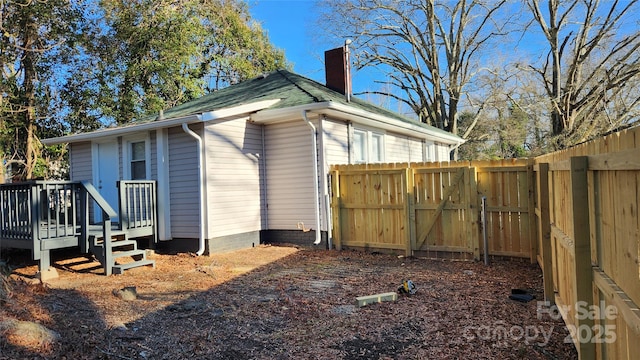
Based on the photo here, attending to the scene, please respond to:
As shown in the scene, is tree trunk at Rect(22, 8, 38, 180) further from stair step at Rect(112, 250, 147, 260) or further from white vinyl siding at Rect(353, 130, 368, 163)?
white vinyl siding at Rect(353, 130, 368, 163)

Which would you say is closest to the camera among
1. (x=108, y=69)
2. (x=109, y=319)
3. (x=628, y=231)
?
(x=628, y=231)

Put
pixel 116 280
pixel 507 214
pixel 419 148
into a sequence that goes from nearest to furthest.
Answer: pixel 116 280
pixel 507 214
pixel 419 148

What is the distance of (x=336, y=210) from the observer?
8.86m

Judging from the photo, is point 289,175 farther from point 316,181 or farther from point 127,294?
point 127,294

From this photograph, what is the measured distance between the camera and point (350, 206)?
870cm

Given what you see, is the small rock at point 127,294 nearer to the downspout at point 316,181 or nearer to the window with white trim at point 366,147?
the downspout at point 316,181

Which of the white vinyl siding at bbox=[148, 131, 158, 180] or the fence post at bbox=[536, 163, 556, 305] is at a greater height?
the white vinyl siding at bbox=[148, 131, 158, 180]

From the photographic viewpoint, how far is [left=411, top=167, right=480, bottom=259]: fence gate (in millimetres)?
7203

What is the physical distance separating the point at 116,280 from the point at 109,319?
7.54 ft

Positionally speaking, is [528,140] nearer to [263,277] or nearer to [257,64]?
[257,64]

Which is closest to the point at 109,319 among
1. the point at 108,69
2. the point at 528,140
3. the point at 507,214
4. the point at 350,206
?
the point at 350,206

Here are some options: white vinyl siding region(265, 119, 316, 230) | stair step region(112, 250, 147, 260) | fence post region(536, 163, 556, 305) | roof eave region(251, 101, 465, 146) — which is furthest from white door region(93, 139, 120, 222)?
fence post region(536, 163, 556, 305)

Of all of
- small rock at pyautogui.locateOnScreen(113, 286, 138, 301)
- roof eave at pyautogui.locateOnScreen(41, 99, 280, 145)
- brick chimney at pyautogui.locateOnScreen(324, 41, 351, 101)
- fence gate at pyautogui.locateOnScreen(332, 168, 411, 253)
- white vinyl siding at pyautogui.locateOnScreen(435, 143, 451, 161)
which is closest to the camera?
small rock at pyautogui.locateOnScreen(113, 286, 138, 301)

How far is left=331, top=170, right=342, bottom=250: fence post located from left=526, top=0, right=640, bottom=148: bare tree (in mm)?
15595
